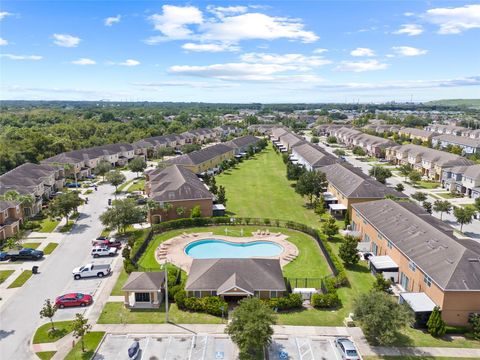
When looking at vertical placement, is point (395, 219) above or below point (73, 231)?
above

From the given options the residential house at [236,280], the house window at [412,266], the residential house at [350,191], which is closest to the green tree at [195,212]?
the residential house at [236,280]

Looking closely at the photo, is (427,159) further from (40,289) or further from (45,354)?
(45,354)

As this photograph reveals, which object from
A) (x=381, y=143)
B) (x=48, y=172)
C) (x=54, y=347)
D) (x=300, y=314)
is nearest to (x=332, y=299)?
(x=300, y=314)

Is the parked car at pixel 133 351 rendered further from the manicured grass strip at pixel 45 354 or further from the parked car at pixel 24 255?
the parked car at pixel 24 255

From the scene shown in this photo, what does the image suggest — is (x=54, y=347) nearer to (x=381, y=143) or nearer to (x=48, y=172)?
(x=48, y=172)

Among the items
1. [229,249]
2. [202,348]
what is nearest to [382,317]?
[202,348]

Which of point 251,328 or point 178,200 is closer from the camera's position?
point 251,328
